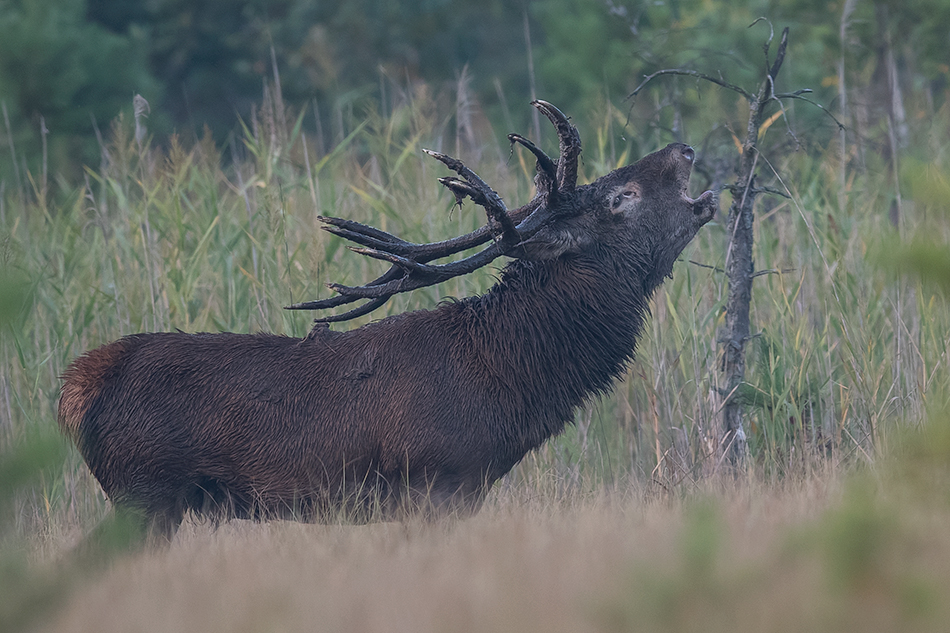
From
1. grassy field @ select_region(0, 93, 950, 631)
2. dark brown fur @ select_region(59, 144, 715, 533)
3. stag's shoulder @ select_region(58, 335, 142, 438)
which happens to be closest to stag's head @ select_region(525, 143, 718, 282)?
dark brown fur @ select_region(59, 144, 715, 533)

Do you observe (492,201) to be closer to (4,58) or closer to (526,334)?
(526,334)

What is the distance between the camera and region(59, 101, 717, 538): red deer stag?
3.80 m

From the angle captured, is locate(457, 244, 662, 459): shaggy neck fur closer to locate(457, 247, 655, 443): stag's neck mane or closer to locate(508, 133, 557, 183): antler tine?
locate(457, 247, 655, 443): stag's neck mane

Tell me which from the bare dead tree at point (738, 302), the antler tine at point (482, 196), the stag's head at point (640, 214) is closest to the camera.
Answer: the antler tine at point (482, 196)

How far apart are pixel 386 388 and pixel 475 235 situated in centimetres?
75

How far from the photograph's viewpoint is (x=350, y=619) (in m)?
2.31

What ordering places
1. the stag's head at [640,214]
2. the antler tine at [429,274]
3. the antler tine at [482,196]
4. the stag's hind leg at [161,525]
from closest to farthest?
1. the stag's hind leg at [161,525]
2. the antler tine at [482,196]
3. the antler tine at [429,274]
4. the stag's head at [640,214]

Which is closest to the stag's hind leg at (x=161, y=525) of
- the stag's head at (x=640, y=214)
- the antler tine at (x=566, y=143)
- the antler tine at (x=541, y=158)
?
the stag's head at (x=640, y=214)

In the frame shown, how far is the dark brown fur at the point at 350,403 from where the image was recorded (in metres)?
3.80

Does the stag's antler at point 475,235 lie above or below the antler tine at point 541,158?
below

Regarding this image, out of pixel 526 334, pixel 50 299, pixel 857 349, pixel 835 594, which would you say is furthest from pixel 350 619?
pixel 50 299

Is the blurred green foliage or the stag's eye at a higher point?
the blurred green foliage

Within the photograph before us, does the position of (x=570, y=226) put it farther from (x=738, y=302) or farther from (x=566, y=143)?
(x=738, y=302)

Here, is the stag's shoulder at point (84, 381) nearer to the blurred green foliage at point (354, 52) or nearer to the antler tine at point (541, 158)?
the antler tine at point (541, 158)
